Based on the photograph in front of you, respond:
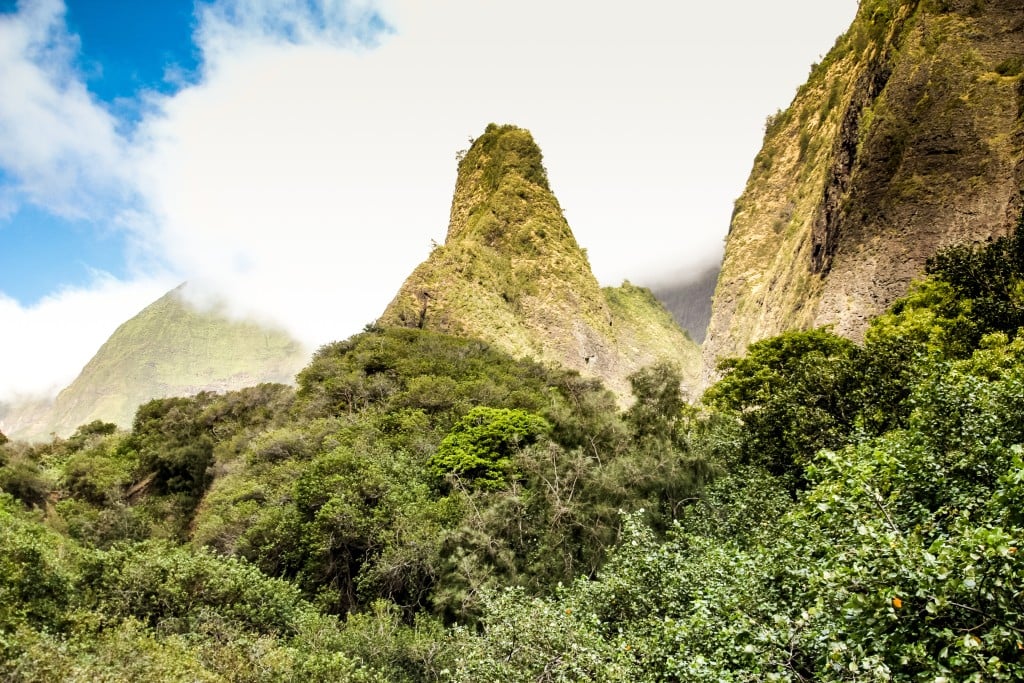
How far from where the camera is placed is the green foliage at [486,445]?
26312 millimetres

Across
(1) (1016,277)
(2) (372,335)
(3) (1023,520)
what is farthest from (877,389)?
(2) (372,335)

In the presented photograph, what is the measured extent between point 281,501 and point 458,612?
13.5m

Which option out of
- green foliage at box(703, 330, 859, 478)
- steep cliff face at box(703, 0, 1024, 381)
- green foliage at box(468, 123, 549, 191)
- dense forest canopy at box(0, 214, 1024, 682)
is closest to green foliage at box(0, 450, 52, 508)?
dense forest canopy at box(0, 214, 1024, 682)

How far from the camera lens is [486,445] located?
27688 millimetres

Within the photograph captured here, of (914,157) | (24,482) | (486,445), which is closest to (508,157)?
(914,157)

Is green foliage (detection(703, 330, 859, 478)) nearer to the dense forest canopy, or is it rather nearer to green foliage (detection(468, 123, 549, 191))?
the dense forest canopy

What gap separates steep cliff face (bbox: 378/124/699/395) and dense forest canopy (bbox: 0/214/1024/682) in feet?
64.0

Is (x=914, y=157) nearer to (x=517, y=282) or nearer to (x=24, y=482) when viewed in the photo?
(x=517, y=282)

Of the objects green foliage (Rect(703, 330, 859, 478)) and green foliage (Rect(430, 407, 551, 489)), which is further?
green foliage (Rect(430, 407, 551, 489))

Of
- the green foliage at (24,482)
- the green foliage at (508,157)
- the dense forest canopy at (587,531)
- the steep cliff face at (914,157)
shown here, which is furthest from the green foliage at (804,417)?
the green foliage at (508,157)

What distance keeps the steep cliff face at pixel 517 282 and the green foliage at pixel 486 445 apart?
96.8 ft

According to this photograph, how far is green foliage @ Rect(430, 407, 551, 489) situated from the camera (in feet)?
86.3

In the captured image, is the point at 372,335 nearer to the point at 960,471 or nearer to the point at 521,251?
the point at 521,251

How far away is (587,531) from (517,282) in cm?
5359
